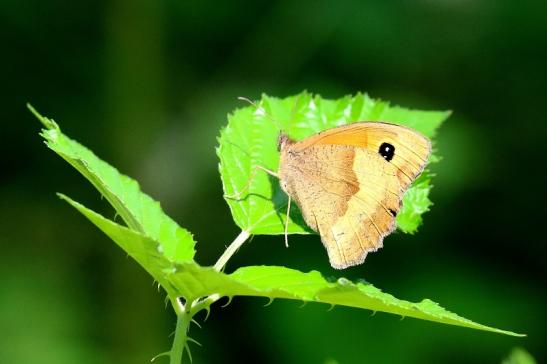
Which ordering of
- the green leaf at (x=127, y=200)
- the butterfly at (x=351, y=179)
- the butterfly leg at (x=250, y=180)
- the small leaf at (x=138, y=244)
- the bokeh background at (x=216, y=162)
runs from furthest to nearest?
the bokeh background at (x=216, y=162), the butterfly at (x=351, y=179), the butterfly leg at (x=250, y=180), the green leaf at (x=127, y=200), the small leaf at (x=138, y=244)

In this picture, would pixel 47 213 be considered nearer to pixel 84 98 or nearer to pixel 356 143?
pixel 84 98

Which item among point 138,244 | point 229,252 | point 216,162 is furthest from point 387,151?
point 216,162

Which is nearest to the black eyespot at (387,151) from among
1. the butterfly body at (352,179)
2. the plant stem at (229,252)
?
the butterfly body at (352,179)

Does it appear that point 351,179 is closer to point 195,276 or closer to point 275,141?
point 275,141

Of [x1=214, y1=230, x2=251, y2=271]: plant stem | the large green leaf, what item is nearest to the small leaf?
the large green leaf

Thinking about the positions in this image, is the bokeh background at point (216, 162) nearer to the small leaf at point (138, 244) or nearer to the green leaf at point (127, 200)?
the green leaf at point (127, 200)

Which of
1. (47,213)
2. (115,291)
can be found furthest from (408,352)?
(47,213)

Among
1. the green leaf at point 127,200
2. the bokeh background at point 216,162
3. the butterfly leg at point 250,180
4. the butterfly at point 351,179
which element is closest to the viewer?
the green leaf at point 127,200
